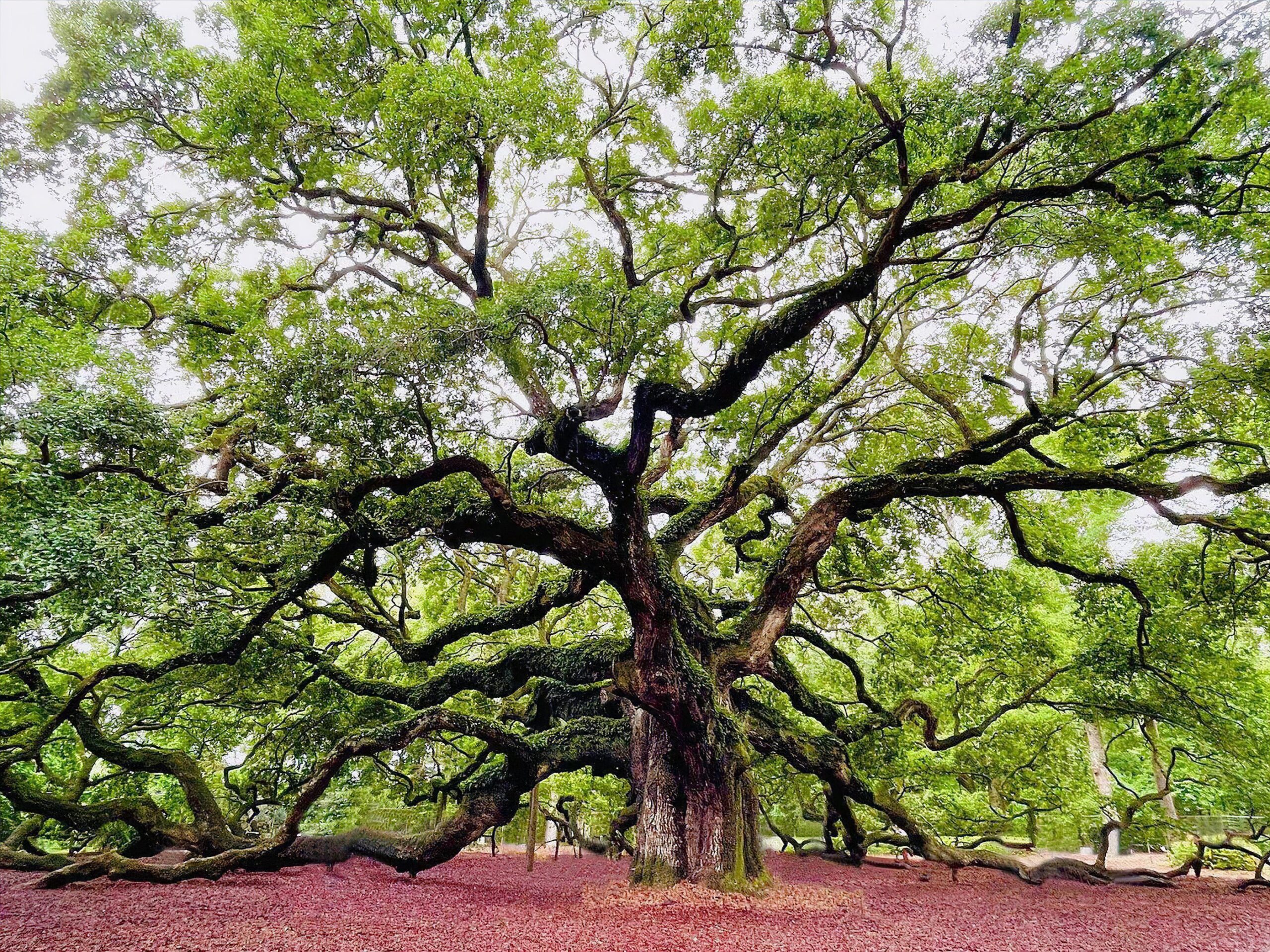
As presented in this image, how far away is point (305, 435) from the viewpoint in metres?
5.76

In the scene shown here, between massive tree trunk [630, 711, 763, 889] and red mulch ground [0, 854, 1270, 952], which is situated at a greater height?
massive tree trunk [630, 711, 763, 889]

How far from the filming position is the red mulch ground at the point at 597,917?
13.9ft

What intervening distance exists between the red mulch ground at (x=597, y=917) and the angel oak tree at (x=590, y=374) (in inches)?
23.8

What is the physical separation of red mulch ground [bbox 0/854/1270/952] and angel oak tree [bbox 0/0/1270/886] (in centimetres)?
60

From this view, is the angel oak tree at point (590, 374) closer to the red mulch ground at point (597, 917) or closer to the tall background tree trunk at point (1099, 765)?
the red mulch ground at point (597, 917)

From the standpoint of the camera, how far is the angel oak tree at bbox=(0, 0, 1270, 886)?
4.88 metres

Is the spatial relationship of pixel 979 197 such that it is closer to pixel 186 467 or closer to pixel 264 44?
pixel 264 44

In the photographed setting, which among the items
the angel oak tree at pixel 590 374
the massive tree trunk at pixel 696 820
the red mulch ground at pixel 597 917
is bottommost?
the red mulch ground at pixel 597 917

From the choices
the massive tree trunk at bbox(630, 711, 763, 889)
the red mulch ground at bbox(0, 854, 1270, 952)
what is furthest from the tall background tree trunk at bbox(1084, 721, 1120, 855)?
the massive tree trunk at bbox(630, 711, 763, 889)

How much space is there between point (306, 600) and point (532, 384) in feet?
14.6

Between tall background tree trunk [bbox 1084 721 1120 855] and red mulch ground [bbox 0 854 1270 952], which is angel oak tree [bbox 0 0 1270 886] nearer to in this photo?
red mulch ground [bbox 0 854 1270 952]

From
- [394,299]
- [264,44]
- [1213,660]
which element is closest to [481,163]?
[264,44]

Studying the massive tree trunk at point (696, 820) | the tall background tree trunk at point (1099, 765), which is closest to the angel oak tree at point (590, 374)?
the massive tree trunk at point (696, 820)

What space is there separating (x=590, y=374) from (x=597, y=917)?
4.91m
